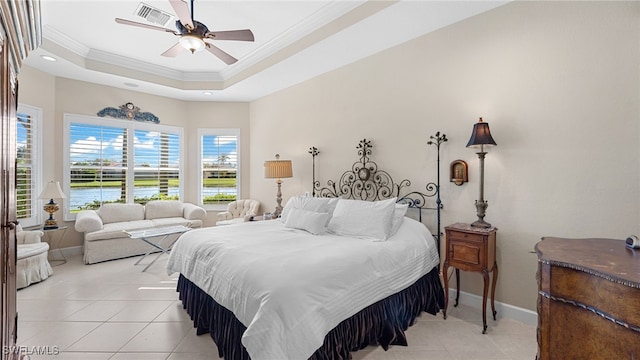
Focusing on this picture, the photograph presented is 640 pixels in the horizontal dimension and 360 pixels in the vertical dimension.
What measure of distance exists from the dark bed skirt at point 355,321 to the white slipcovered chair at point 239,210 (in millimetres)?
2611

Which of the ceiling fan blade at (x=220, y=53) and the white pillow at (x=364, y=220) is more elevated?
the ceiling fan blade at (x=220, y=53)

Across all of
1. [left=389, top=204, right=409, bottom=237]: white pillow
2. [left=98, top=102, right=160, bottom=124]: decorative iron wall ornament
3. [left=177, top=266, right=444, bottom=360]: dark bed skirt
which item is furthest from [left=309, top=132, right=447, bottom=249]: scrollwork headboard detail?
[left=98, top=102, right=160, bottom=124]: decorative iron wall ornament

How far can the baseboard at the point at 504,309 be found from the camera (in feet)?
8.09

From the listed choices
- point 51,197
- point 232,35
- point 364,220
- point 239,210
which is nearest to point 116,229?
point 51,197

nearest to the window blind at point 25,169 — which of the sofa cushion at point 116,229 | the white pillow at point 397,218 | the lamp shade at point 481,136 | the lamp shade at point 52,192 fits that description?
the lamp shade at point 52,192

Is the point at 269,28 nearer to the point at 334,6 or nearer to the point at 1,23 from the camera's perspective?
the point at 334,6

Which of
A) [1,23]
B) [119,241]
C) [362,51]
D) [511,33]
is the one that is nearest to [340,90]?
[362,51]

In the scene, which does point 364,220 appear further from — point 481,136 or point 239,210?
point 239,210

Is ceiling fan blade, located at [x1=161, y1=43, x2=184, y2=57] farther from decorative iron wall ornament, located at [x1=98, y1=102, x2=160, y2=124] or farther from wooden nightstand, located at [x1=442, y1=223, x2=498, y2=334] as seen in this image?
wooden nightstand, located at [x1=442, y1=223, x2=498, y2=334]

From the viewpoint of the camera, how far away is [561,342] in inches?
54.4

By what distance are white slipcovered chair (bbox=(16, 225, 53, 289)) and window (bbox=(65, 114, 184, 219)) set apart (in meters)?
1.17

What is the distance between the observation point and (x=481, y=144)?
2.50m

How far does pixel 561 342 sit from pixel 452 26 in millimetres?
2895

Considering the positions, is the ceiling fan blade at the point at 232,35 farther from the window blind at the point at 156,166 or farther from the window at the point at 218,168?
the window blind at the point at 156,166
